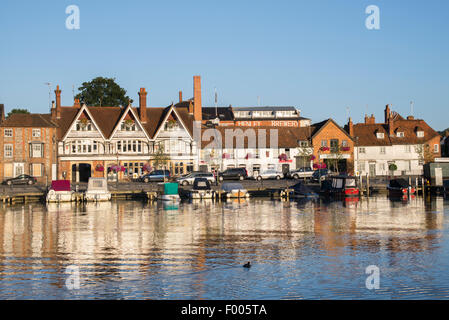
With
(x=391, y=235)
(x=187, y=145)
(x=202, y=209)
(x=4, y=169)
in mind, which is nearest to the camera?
(x=391, y=235)

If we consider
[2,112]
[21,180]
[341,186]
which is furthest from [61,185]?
[341,186]

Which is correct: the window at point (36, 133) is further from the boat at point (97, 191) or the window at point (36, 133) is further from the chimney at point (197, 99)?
the chimney at point (197, 99)

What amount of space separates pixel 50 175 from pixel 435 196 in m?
56.4

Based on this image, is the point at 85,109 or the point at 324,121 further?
the point at 324,121

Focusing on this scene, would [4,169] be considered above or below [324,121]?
below

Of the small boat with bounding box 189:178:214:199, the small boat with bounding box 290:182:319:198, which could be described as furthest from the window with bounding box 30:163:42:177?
the small boat with bounding box 290:182:319:198

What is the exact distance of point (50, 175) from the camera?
305ft

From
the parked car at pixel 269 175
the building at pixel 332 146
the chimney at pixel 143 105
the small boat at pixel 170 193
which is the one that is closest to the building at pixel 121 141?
the chimney at pixel 143 105

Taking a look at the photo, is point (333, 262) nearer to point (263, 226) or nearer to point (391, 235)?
point (391, 235)

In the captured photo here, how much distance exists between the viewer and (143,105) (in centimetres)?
10012

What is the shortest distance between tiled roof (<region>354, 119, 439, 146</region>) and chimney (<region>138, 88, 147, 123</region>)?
40.1 meters

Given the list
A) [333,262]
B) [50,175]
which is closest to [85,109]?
[50,175]

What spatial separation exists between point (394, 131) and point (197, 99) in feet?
127
